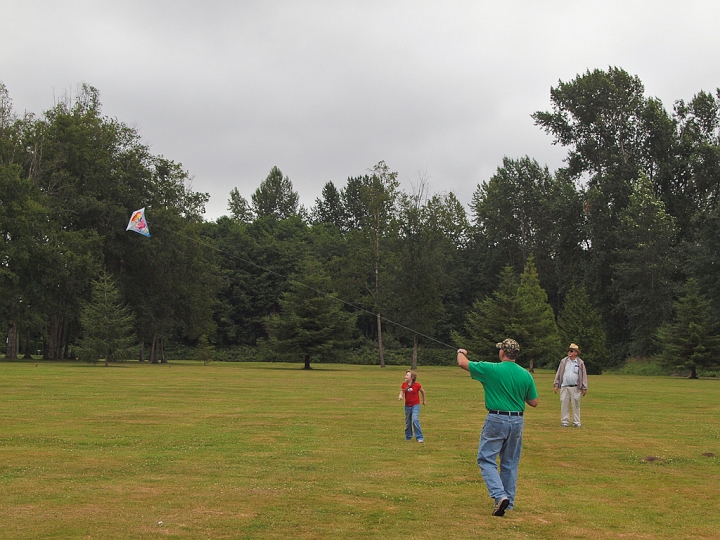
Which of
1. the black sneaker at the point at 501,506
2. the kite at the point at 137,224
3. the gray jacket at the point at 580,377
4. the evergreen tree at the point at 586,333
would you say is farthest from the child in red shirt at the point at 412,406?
the evergreen tree at the point at 586,333

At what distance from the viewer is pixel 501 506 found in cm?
861

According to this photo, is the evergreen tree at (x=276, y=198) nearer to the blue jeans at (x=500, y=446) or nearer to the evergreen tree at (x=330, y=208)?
the evergreen tree at (x=330, y=208)

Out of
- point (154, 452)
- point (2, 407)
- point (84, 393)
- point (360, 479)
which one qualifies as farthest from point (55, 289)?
point (360, 479)

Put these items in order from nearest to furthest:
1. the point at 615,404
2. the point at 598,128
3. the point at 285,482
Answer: the point at 285,482, the point at 615,404, the point at 598,128

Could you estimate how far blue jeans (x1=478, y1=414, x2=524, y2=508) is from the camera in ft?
29.1

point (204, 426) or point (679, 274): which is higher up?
point (679, 274)

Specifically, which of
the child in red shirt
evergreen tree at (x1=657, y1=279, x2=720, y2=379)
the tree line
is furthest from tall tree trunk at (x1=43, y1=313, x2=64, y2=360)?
the child in red shirt

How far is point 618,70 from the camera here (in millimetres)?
71812

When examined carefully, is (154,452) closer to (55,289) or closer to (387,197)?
(55,289)

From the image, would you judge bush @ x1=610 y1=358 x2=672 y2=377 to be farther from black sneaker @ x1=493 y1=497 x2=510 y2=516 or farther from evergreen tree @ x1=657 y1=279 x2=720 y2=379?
black sneaker @ x1=493 y1=497 x2=510 y2=516

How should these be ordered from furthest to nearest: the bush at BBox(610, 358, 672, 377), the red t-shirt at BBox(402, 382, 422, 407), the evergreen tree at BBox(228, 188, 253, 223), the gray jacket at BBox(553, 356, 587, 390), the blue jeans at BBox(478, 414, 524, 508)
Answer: the evergreen tree at BBox(228, 188, 253, 223), the bush at BBox(610, 358, 672, 377), the gray jacket at BBox(553, 356, 587, 390), the red t-shirt at BBox(402, 382, 422, 407), the blue jeans at BBox(478, 414, 524, 508)

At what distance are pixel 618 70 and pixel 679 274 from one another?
65.2 feet

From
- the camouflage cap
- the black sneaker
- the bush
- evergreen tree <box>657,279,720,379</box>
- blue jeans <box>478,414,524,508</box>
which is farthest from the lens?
the bush

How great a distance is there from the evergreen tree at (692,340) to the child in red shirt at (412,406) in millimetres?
37855
